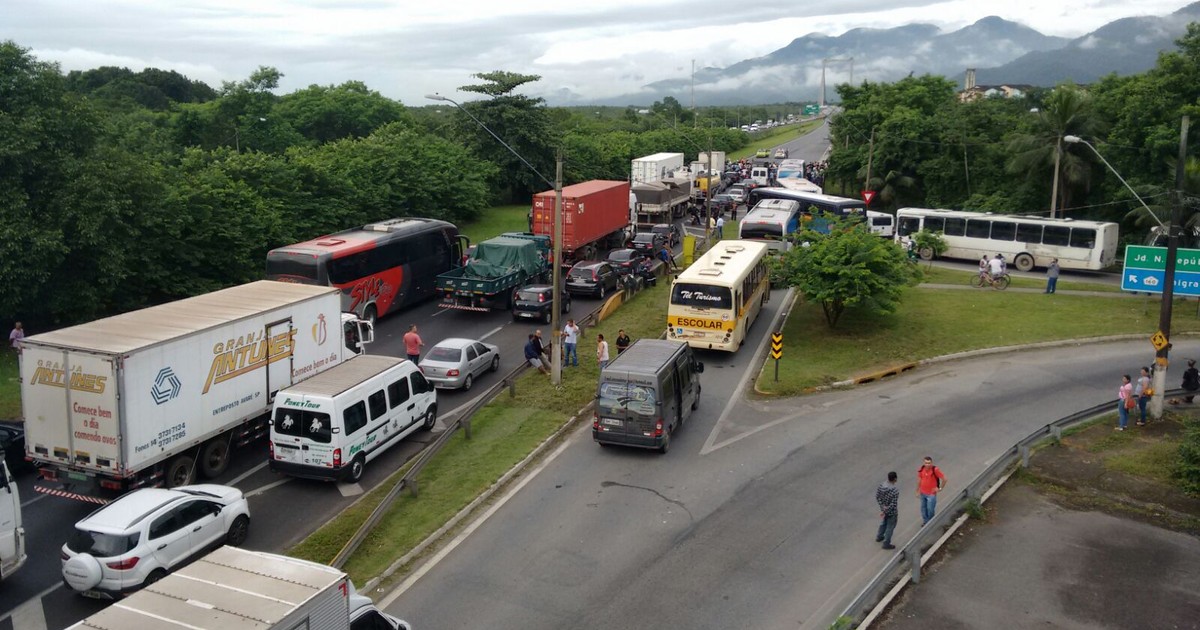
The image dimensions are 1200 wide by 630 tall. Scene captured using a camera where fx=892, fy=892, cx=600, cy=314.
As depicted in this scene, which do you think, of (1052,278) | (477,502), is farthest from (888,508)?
(1052,278)

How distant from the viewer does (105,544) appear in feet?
43.2

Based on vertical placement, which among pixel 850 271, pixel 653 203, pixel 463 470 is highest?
pixel 653 203

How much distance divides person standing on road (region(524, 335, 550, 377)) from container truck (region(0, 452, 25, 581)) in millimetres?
13401

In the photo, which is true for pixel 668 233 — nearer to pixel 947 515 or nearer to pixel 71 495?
pixel 947 515

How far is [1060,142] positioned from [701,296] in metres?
31.0

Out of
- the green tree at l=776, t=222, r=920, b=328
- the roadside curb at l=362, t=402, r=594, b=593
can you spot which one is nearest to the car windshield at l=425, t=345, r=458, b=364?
the roadside curb at l=362, t=402, r=594, b=593

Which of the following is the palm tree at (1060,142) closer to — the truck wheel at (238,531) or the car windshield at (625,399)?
the car windshield at (625,399)

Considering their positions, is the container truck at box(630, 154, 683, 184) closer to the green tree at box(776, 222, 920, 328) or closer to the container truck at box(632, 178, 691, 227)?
the container truck at box(632, 178, 691, 227)

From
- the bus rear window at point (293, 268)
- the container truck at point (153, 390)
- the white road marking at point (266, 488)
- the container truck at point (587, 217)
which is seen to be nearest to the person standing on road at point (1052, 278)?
the container truck at point (587, 217)

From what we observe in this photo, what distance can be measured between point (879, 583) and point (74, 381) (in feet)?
45.5

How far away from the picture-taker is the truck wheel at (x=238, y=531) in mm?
15188

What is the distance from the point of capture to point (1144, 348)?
29062 millimetres

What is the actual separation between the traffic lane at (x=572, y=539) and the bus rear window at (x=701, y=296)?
6411 mm

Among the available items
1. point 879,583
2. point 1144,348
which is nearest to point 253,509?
point 879,583
